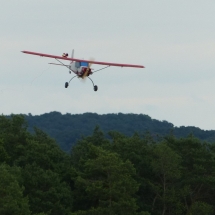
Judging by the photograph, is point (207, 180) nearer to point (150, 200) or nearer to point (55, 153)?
point (150, 200)

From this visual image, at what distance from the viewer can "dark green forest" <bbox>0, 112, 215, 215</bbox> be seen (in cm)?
7688

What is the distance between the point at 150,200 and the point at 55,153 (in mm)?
10627

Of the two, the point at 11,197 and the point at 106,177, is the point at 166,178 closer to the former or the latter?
the point at 106,177

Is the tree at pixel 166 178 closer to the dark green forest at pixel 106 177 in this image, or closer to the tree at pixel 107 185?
the dark green forest at pixel 106 177

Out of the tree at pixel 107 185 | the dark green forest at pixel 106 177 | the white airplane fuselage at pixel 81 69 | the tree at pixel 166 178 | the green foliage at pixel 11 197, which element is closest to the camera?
the white airplane fuselage at pixel 81 69

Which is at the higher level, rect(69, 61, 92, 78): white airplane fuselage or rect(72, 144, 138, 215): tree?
rect(69, 61, 92, 78): white airplane fuselage

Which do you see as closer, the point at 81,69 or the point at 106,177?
the point at 81,69

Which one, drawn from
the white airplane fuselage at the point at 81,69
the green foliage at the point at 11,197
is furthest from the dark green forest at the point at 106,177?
the white airplane fuselage at the point at 81,69

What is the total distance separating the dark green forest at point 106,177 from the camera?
76.9 metres

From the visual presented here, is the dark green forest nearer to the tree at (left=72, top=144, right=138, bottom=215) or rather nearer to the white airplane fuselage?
the tree at (left=72, top=144, right=138, bottom=215)

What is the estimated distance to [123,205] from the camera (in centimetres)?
7706

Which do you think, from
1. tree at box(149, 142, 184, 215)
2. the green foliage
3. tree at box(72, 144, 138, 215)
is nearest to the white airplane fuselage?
the green foliage

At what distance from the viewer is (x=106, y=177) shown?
8031cm

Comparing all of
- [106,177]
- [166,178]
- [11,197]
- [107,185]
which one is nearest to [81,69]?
[11,197]
